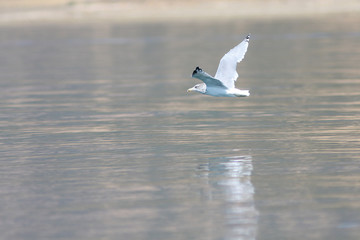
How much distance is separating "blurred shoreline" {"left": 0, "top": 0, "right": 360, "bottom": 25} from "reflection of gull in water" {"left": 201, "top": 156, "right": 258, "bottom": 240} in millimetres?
67996

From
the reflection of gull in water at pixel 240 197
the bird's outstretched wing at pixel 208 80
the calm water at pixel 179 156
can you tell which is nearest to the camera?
the reflection of gull in water at pixel 240 197

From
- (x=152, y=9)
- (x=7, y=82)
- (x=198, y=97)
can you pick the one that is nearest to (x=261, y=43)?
(x=7, y=82)

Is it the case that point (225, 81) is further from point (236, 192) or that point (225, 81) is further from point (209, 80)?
point (236, 192)

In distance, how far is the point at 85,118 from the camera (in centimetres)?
2059

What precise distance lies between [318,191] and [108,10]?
3442 inches

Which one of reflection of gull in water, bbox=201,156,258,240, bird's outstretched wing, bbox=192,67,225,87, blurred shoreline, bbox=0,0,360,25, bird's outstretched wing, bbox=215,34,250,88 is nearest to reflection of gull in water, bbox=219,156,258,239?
reflection of gull in water, bbox=201,156,258,240

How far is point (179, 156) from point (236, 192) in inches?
116

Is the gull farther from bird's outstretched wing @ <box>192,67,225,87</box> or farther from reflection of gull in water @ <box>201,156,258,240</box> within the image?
reflection of gull in water @ <box>201,156,258,240</box>

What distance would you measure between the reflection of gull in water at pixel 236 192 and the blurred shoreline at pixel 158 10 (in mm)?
67996

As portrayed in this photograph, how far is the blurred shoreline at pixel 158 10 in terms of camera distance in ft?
282

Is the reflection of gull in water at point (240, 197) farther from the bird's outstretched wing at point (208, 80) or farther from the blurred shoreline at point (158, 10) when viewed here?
the blurred shoreline at point (158, 10)

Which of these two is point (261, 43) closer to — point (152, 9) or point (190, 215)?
point (190, 215)

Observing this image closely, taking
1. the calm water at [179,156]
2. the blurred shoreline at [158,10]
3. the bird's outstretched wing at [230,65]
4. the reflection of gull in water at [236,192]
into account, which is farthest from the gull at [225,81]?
the blurred shoreline at [158,10]

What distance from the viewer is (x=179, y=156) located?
603 inches
